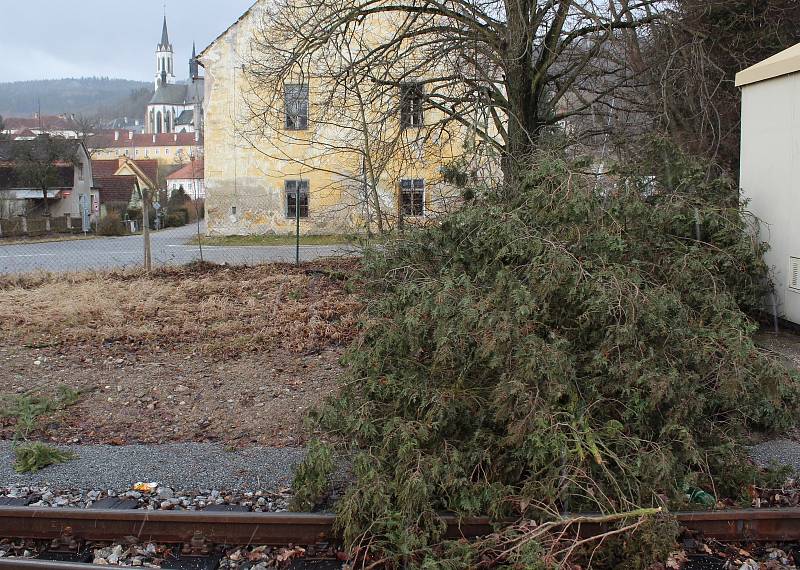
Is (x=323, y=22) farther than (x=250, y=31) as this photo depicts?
No

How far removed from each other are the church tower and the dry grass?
7584 inches

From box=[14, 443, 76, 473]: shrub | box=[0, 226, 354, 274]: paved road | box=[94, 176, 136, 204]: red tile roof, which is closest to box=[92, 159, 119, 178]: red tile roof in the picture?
box=[94, 176, 136, 204]: red tile roof

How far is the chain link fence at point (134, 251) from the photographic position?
17.7 m

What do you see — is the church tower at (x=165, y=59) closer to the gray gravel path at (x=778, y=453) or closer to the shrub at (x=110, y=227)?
the shrub at (x=110, y=227)

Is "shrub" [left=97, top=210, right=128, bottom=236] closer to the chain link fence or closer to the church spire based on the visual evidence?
the chain link fence

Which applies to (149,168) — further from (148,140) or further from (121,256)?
(148,140)

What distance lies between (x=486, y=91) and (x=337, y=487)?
335 inches

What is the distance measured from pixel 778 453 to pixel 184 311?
8042mm

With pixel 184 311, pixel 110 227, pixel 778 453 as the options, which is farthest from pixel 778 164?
pixel 110 227

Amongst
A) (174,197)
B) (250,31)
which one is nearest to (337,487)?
(250,31)

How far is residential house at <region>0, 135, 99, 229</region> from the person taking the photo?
131ft

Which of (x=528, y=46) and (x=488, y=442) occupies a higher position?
(x=528, y=46)

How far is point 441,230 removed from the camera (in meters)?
6.83

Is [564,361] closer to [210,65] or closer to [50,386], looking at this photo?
[50,386]
